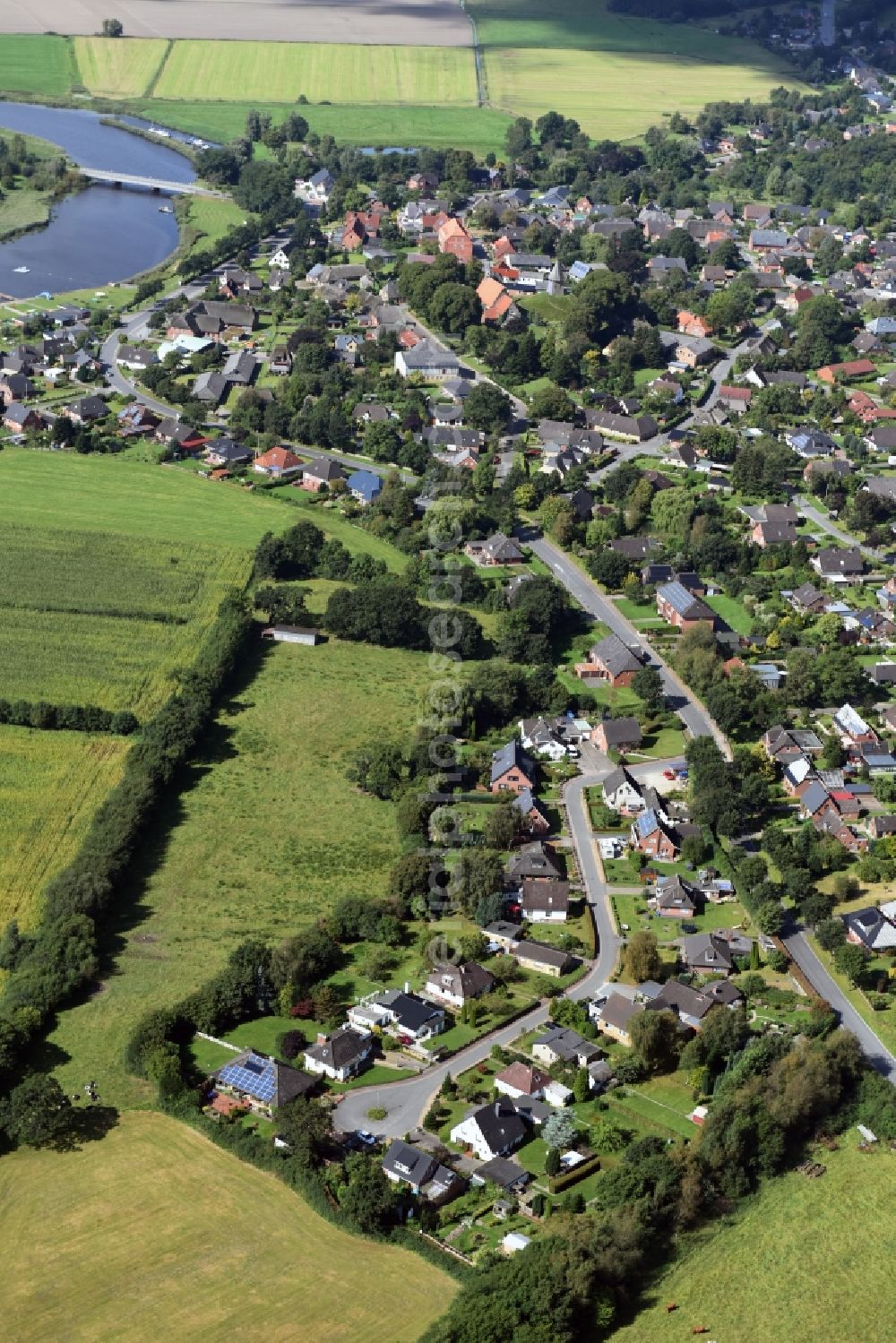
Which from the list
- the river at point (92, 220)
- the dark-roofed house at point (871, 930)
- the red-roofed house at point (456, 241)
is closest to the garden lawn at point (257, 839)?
the dark-roofed house at point (871, 930)

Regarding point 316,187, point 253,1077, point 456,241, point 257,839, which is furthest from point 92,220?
point 253,1077

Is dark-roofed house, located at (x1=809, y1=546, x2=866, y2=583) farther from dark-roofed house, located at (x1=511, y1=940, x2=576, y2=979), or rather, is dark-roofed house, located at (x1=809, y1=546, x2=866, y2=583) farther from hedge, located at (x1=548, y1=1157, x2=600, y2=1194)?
hedge, located at (x1=548, y1=1157, x2=600, y2=1194)

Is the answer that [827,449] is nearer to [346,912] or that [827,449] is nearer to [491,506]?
[491,506]

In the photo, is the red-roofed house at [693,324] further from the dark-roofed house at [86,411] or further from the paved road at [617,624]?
the dark-roofed house at [86,411]

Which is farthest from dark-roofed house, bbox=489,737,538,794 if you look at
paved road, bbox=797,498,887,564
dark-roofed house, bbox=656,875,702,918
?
paved road, bbox=797,498,887,564

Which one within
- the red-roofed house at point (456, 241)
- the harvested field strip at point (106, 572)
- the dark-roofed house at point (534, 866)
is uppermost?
the red-roofed house at point (456, 241)
